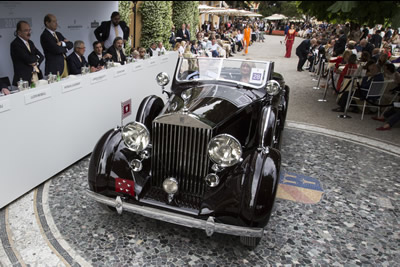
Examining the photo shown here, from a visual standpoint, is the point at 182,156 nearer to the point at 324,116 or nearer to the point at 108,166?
the point at 108,166

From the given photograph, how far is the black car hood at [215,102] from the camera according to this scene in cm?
382

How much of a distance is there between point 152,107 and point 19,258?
2.59m

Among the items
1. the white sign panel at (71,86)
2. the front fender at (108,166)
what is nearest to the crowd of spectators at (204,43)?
the white sign panel at (71,86)

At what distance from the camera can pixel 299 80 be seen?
12898mm

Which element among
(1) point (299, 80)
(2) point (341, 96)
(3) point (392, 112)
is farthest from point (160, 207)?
(1) point (299, 80)

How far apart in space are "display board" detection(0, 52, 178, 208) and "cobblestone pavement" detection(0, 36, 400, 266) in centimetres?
23

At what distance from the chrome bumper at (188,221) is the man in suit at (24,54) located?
3.16m

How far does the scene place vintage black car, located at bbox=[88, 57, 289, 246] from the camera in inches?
123

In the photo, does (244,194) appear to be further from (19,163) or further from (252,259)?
(19,163)

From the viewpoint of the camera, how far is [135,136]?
3547 millimetres

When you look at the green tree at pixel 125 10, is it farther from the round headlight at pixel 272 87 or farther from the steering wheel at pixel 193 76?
the round headlight at pixel 272 87

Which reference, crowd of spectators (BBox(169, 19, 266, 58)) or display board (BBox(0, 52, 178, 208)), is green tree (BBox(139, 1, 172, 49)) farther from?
display board (BBox(0, 52, 178, 208))

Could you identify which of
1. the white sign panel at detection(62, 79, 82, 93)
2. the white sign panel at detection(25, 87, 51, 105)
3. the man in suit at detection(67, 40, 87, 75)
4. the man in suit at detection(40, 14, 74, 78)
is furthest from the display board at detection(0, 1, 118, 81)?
the white sign panel at detection(25, 87, 51, 105)

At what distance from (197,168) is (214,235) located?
0.77 metres
